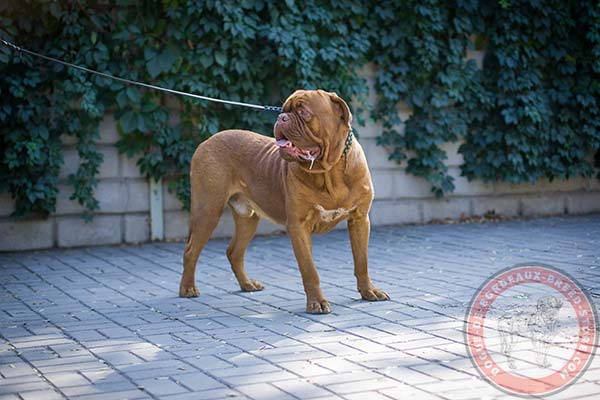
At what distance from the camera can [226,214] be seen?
8.02 metres

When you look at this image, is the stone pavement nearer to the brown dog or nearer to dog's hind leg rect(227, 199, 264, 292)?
dog's hind leg rect(227, 199, 264, 292)

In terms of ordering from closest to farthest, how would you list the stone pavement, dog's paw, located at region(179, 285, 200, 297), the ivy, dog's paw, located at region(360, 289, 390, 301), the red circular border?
the red circular border
the stone pavement
dog's paw, located at region(360, 289, 390, 301)
dog's paw, located at region(179, 285, 200, 297)
the ivy

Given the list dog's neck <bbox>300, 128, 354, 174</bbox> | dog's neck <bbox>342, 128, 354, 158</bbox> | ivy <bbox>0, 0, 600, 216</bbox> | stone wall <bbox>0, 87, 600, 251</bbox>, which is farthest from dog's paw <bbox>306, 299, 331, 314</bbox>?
stone wall <bbox>0, 87, 600, 251</bbox>

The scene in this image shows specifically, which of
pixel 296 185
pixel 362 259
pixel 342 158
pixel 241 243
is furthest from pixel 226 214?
pixel 342 158

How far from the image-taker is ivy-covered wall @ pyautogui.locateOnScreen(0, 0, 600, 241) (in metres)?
7.23

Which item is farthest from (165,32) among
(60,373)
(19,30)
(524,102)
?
(60,373)

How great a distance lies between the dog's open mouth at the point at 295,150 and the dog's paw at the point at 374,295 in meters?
0.97

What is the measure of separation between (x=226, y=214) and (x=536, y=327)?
14.7ft

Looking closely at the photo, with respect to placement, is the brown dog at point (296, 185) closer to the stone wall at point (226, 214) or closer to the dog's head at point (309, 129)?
the dog's head at point (309, 129)

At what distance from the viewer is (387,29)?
8.48 metres

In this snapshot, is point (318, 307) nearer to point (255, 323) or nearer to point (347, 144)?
point (255, 323)

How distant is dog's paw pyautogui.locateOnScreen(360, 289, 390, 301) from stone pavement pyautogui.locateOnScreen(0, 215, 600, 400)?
0.24ft

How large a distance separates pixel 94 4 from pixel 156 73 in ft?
2.91

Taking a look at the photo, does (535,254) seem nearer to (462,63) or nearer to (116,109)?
(462,63)
